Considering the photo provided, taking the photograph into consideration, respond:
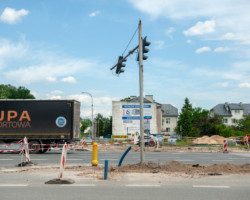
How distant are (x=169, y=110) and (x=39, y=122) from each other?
346ft

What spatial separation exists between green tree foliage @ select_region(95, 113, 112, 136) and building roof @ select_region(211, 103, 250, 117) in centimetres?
4242

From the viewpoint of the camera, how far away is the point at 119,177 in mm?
10242

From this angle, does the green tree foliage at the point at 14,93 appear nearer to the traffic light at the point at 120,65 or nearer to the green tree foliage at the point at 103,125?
the green tree foliage at the point at 103,125

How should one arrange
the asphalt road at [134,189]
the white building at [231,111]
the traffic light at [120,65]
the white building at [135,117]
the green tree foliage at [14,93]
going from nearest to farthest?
the asphalt road at [134,189]
the traffic light at [120,65]
the white building at [135,117]
the green tree foliage at [14,93]
the white building at [231,111]

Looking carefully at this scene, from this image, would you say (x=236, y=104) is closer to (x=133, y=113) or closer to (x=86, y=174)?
(x=133, y=113)

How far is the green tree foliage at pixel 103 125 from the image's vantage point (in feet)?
377

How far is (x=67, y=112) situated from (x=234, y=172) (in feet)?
47.9

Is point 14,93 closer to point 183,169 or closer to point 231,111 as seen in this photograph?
point 231,111

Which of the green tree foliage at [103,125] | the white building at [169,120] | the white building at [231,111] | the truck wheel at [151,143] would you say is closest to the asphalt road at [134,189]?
the truck wheel at [151,143]

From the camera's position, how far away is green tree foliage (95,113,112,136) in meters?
115

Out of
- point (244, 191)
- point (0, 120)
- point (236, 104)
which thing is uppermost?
point (236, 104)

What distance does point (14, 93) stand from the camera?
112688mm

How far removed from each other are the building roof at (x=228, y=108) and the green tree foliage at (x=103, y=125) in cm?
4242

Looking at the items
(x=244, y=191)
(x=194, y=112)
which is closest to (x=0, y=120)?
(x=244, y=191)
